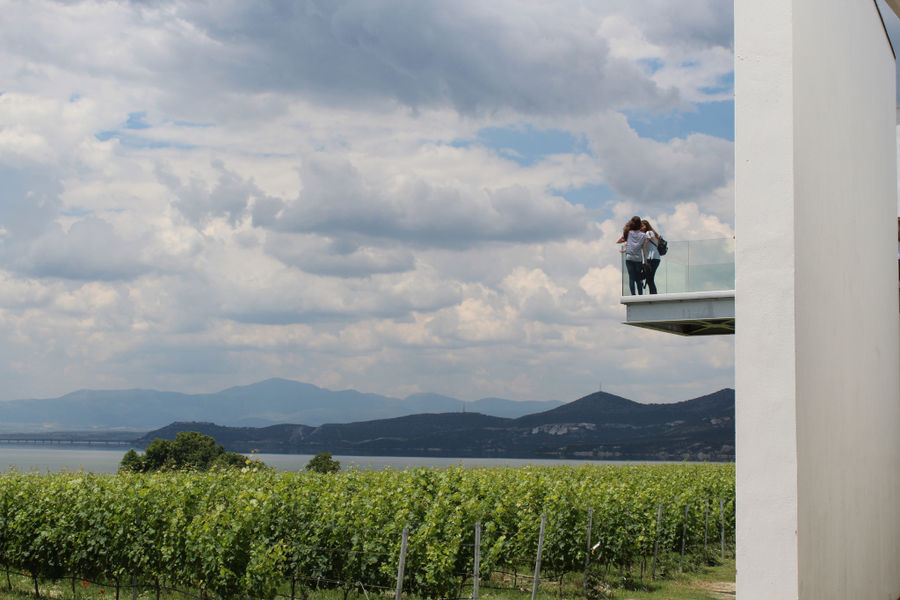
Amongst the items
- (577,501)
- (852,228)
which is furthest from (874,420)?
(577,501)

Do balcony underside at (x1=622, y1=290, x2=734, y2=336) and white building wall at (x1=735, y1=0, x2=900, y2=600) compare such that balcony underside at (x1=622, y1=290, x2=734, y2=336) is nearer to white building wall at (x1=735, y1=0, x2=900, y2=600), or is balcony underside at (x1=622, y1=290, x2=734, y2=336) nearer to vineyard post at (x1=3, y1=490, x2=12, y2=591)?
white building wall at (x1=735, y1=0, x2=900, y2=600)

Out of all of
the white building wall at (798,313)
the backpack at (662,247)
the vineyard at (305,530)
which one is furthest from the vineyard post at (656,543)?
the white building wall at (798,313)

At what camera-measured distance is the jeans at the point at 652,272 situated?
45.1ft

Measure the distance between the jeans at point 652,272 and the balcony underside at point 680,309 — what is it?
0.15 metres

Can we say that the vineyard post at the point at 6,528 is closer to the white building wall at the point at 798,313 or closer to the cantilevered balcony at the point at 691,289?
the white building wall at the point at 798,313

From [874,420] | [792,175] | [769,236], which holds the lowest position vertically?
[874,420]

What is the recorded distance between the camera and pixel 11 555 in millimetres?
10922

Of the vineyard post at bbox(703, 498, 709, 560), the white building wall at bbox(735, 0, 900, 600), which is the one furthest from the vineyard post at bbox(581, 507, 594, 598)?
the vineyard post at bbox(703, 498, 709, 560)

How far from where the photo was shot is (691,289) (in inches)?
535

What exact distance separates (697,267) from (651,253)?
79cm

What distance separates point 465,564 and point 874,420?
5.28 meters

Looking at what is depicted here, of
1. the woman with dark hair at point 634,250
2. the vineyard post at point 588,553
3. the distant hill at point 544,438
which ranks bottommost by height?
the distant hill at point 544,438

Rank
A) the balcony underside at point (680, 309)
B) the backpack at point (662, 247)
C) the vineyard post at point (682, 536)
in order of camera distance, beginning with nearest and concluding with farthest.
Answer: the balcony underside at point (680, 309)
the backpack at point (662, 247)
the vineyard post at point (682, 536)

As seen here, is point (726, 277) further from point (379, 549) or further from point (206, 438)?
point (206, 438)
